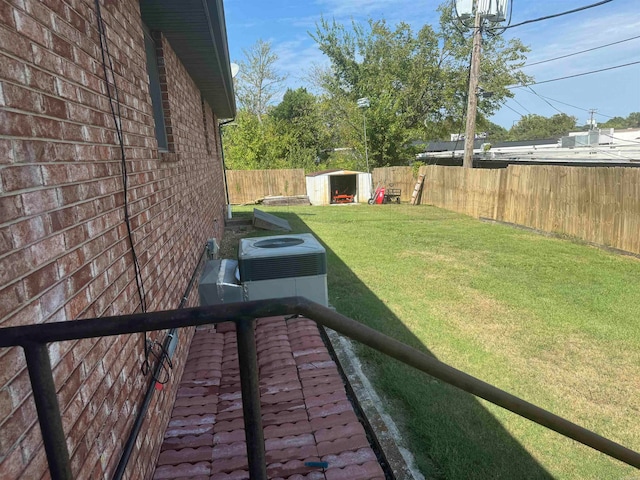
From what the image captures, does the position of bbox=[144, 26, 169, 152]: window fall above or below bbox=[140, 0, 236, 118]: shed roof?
below

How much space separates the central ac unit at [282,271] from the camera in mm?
4047

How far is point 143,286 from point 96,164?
790mm

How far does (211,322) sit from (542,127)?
86.5 metres

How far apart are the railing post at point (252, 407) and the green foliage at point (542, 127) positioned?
3105 inches

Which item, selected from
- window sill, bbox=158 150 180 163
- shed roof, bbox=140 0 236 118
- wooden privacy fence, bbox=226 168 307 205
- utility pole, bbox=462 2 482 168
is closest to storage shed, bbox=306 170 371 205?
wooden privacy fence, bbox=226 168 307 205

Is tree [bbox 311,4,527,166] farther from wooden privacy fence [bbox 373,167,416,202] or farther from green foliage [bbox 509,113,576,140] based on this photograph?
green foliage [bbox 509,113,576,140]

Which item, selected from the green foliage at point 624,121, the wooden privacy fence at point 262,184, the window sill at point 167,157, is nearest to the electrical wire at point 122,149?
the window sill at point 167,157

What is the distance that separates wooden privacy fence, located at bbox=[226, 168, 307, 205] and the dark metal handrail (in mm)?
21817

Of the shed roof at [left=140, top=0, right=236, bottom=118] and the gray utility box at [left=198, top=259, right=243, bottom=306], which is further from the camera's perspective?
the gray utility box at [left=198, top=259, right=243, bottom=306]

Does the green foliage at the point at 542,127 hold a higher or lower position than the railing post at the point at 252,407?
higher

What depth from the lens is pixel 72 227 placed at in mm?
1416

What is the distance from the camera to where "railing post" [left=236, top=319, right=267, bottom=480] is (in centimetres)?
86

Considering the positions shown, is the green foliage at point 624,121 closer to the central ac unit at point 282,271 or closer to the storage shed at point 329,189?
the storage shed at point 329,189

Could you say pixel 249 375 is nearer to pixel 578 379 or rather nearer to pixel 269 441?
pixel 269 441
